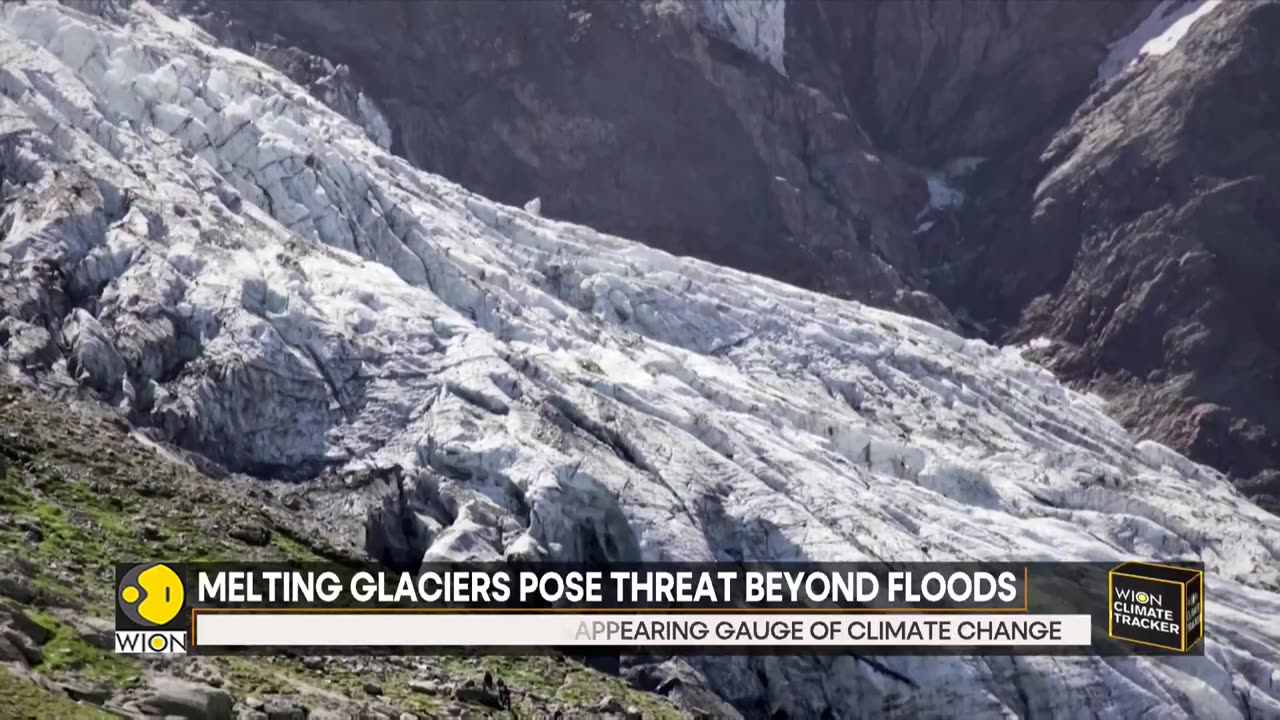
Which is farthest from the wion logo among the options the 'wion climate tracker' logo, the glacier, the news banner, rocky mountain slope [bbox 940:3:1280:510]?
rocky mountain slope [bbox 940:3:1280:510]

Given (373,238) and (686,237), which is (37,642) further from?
(686,237)

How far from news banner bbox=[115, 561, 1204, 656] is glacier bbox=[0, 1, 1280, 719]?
139 centimetres

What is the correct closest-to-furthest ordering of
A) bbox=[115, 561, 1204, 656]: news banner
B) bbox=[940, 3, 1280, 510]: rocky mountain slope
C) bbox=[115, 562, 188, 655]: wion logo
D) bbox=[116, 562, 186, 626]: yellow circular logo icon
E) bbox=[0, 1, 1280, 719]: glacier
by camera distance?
bbox=[115, 562, 188, 655]: wion logo
bbox=[116, 562, 186, 626]: yellow circular logo icon
bbox=[115, 561, 1204, 656]: news banner
bbox=[0, 1, 1280, 719]: glacier
bbox=[940, 3, 1280, 510]: rocky mountain slope

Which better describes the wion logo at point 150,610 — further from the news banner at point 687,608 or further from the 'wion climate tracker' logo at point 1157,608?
the 'wion climate tracker' logo at point 1157,608

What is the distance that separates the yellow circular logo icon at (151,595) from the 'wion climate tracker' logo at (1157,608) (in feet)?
180

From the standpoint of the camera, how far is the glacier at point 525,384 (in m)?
99.4

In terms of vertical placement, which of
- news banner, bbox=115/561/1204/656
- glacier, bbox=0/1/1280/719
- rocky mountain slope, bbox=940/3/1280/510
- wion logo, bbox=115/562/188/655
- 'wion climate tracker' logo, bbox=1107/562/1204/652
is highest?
rocky mountain slope, bbox=940/3/1280/510

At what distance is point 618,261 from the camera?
14050cm

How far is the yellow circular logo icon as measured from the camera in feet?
212

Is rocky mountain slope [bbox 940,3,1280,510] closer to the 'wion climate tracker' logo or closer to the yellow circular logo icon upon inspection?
the 'wion climate tracker' logo

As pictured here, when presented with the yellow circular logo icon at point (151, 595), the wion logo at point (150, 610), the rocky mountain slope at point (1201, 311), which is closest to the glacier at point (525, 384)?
the wion logo at point (150, 610)

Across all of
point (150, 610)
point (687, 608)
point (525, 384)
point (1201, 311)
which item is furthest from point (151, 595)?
point (1201, 311)

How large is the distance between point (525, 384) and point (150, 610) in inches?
1791

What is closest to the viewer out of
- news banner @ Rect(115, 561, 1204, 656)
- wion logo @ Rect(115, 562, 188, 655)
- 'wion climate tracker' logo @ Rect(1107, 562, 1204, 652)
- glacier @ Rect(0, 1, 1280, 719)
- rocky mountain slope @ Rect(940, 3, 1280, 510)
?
wion logo @ Rect(115, 562, 188, 655)
